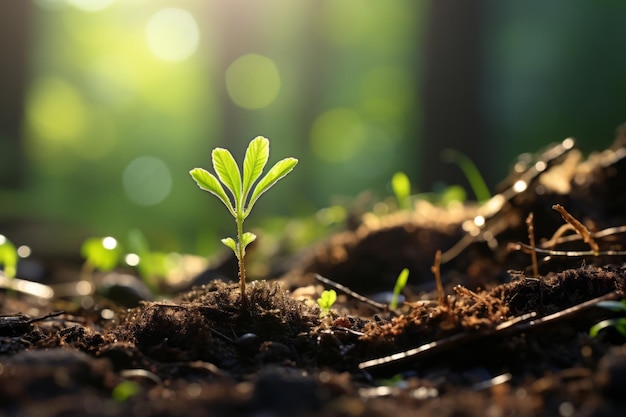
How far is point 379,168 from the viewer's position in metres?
38.0

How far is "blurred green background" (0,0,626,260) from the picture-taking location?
12359mm

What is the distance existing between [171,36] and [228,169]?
1878 inches

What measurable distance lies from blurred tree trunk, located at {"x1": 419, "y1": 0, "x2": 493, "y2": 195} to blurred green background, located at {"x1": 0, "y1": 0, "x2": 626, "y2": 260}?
3cm

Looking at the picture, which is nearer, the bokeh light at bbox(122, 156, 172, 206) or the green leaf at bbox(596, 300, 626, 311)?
the green leaf at bbox(596, 300, 626, 311)

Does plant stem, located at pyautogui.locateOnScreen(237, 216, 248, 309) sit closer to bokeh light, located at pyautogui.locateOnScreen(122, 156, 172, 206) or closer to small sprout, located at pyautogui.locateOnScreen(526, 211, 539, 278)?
small sprout, located at pyautogui.locateOnScreen(526, 211, 539, 278)

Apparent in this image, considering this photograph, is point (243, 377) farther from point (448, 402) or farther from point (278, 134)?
point (278, 134)

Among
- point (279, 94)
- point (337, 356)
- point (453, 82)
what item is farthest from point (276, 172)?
point (279, 94)

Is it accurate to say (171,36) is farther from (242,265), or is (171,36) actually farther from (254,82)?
(242,265)

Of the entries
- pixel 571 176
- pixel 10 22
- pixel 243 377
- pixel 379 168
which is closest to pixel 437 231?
pixel 571 176

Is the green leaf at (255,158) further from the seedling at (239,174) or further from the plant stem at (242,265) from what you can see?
the plant stem at (242,265)

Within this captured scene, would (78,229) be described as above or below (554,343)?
above

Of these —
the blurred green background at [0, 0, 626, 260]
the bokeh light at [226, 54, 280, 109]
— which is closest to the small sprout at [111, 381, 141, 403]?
the blurred green background at [0, 0, 626, 260]

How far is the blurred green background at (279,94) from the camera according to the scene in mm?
12359

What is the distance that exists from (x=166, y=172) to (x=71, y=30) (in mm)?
11503
